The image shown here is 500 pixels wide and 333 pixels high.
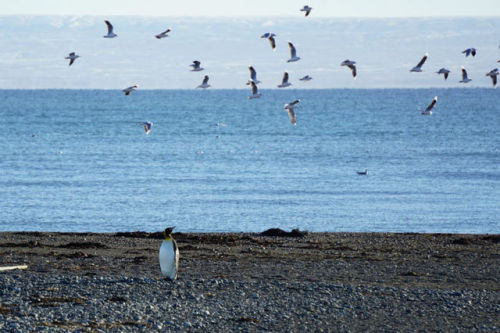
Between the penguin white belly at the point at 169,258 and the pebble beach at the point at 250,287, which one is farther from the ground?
the penguin white belly at the point at 169,258

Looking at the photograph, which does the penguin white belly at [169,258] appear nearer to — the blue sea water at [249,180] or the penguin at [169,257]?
the penguin at [169,257]

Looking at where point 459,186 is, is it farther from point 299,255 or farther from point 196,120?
point 196,120

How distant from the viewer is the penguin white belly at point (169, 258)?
55.8 feet

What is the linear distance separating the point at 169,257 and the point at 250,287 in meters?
1.73

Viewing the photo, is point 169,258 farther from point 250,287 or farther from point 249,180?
point 249,180

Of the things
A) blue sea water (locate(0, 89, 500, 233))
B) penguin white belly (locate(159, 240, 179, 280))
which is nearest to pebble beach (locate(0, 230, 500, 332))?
penguin white belly (locate(159, 240, 179, 280))

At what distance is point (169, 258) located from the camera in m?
17.1

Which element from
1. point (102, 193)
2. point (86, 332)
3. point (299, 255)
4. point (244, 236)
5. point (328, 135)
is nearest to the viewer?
point (86, 332)

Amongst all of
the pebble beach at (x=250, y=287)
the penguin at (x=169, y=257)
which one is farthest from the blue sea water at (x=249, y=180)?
the penguin at (x=169, y=257)

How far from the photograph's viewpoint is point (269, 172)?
53.1 m

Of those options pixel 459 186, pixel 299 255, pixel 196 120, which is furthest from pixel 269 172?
pixel 196 120

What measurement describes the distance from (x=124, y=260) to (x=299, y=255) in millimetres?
4542

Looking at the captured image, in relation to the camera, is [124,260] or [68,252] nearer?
[124,260]

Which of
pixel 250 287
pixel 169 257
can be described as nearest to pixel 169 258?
pixel 169 257
